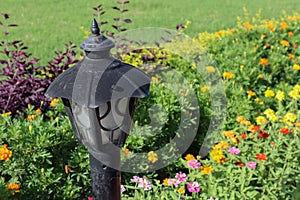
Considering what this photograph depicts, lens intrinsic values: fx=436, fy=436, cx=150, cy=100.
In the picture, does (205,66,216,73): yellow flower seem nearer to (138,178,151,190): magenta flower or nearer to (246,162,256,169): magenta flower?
(246,162,256,169): magenta flower

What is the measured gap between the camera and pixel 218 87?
13.1 ft

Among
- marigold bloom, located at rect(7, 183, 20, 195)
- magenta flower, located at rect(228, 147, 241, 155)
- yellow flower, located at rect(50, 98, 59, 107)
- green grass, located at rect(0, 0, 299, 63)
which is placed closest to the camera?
marigold bloom, located at rect(7, 183, 20, 195)

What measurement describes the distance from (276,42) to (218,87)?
5.44 ft

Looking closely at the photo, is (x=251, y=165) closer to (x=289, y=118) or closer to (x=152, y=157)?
(x=152, y=157)

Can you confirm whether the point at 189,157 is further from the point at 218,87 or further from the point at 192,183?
the point at 218,87

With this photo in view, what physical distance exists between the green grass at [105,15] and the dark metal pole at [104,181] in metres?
4.81

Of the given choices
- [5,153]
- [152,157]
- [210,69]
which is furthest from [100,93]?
[210,69]

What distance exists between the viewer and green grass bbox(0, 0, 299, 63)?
7.25 meters

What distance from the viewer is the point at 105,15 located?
8.38 meters

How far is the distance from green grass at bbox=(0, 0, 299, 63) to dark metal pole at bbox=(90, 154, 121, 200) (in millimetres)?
4813

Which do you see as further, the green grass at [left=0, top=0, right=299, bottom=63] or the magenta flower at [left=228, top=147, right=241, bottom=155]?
the green grass at [left=0, top=0, right=299, bottom=63]

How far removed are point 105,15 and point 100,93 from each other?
7111 mm

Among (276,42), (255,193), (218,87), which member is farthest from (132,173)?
(276,42)

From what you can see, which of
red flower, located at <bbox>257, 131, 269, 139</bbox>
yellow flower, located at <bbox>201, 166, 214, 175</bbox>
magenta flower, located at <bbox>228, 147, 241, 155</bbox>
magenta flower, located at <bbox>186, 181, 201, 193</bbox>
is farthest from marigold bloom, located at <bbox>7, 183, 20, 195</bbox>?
red flower, located at <bbox>257, 131, 269, 139</bbox>
